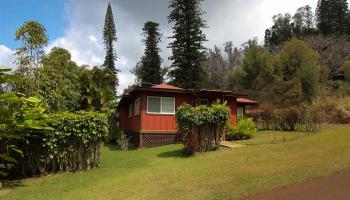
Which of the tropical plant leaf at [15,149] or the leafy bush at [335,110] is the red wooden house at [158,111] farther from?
the leafy bush at [335,110]

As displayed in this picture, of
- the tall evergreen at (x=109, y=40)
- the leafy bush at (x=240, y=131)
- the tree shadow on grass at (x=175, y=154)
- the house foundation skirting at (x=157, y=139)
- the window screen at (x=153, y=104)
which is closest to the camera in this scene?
the tree shadow on grass at (x=175, y=154)

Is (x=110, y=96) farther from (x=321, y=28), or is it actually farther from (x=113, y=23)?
(x=321, y=28)

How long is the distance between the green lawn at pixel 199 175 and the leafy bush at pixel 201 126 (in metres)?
0.63

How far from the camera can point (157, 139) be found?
19391 millimetres

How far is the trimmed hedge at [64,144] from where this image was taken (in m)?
12.3

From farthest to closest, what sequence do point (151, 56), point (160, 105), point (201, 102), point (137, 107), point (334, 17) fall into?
1. point (334, 17)
2. point (151, 56)
3. point (201, 102)
4. point (137, 107)
5. point (160, 105)

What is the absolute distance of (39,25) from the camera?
1434cm

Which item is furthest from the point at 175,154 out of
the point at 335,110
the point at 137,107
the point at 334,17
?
the point at 334,17

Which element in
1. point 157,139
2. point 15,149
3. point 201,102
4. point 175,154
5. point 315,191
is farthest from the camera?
point 201,102

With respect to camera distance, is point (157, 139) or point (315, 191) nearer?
point (315, 191)

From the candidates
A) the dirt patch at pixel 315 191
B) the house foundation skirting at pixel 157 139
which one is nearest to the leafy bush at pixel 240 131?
the house foundation skirting at pixel 157 139

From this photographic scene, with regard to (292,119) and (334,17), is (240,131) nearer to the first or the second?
(292,119)

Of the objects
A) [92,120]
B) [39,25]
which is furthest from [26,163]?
[39,25]

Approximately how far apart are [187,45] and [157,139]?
21.0 m
